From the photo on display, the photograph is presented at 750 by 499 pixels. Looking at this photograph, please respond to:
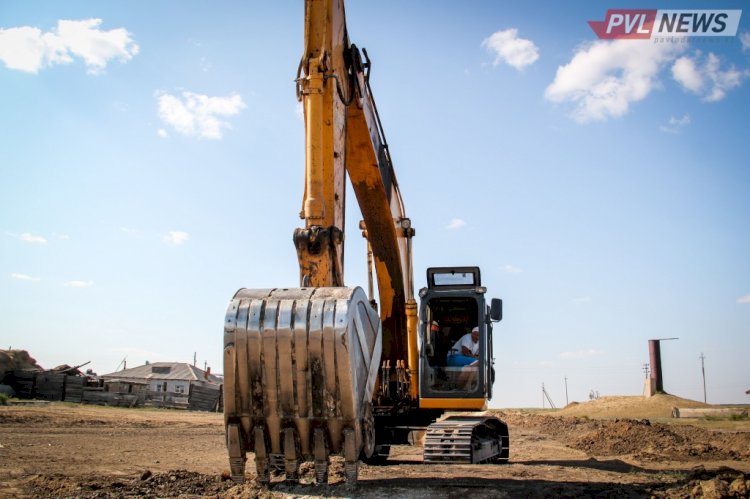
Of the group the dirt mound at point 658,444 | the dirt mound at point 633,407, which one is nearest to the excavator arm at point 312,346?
the dirt mound at point 658,444

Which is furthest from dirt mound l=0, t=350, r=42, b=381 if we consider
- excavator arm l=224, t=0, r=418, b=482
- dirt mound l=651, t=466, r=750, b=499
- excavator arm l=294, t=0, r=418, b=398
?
dirt mound l=651, t=466, r=750, b=499

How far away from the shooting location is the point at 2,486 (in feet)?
26.4

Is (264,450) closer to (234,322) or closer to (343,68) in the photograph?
(234,322)

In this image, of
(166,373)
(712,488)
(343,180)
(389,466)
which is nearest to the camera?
(712,488)

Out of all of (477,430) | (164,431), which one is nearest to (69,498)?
(477,430)

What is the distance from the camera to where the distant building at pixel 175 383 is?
37.7 meters

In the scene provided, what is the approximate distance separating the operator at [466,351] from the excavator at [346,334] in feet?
0.10

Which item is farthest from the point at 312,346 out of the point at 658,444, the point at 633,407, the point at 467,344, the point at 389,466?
the point at 633,407

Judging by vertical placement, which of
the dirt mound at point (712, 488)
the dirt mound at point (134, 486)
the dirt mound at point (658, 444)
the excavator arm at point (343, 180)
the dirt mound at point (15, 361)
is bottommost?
the dirt mound at point (658, 444)

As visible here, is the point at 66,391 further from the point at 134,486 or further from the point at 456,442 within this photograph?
the point at 456,442

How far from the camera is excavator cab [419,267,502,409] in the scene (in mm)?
10273

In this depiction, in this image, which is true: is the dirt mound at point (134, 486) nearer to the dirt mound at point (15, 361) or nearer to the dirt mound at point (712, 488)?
the dirt mound at point (712, 488)

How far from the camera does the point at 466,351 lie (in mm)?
10531

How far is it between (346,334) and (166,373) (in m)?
50.0
